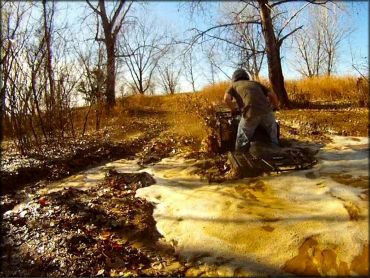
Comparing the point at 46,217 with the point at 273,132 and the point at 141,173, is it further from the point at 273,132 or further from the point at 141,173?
the point at 273,132

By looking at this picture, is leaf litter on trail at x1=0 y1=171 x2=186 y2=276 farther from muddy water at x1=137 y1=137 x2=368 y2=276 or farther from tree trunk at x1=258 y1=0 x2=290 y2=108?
tree trunk at x1=258 y1=0 x2=290 y2=108

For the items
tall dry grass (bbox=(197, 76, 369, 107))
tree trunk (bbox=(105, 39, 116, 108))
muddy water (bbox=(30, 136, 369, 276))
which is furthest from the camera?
tree trunk (bbox=(105, 39, 116, 108))

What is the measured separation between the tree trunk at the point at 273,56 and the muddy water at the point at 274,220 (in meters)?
5.85

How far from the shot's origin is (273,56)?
11.2 metres

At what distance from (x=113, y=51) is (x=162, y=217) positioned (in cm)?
1067

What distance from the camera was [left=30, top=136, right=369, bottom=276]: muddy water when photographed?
3.30 meters

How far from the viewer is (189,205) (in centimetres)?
472

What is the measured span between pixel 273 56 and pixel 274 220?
8.01m

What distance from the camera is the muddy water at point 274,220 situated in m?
3.30

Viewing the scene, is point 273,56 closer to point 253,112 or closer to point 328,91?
point 328,91

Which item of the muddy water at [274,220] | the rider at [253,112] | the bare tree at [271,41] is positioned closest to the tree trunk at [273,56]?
the bare tree at [271,41]

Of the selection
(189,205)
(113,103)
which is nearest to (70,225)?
(189,205)

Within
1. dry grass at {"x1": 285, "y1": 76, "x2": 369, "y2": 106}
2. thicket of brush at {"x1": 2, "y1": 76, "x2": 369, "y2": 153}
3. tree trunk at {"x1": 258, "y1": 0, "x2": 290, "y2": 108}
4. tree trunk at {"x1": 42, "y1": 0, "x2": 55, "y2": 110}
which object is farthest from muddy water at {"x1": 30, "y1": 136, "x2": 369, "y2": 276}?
dry grass at {"x1": 285, "y1": 76, "x2": 369, "y2": 106}

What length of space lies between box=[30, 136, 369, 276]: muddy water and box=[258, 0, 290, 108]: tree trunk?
5846 mm
